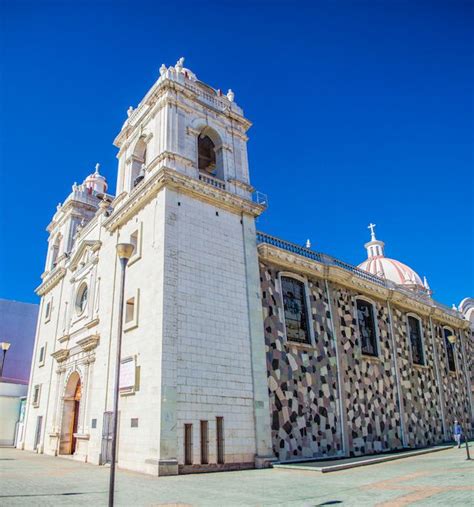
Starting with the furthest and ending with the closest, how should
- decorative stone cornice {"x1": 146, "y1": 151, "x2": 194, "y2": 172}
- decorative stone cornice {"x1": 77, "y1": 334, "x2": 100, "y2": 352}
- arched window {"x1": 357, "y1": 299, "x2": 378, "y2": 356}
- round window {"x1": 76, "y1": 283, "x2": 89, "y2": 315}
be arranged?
arched window {"x1": 357, "y1": 299, "x2": 378, "y2": 356} → round window {"x1": 76, "y1": 283, "x2": 89, "y2": 315} → decorative stone cornice {"x1": 77, "y1": 334, "x2": 100, "y2": 352} → decorative stone cornice {"x1": 146, "y1": 151, "x2": 194, "y2": 172}

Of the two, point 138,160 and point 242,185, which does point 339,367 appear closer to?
point 242,185

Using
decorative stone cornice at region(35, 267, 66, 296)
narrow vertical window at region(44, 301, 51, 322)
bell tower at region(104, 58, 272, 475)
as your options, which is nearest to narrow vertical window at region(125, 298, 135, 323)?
bell tower at region(104, 58, 272, 475)

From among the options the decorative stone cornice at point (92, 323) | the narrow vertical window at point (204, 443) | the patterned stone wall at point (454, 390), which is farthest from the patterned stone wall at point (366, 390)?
the decorative stone cornice at point (92, 323)

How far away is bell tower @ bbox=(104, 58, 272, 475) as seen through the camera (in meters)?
14.0

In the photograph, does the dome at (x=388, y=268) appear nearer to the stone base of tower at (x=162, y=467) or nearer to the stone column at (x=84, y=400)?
the stone column at (x=84, y=400)

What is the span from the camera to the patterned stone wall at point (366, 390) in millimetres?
20266

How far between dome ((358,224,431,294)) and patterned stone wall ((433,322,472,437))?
7.28 meters

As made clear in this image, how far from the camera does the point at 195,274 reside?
1602cm

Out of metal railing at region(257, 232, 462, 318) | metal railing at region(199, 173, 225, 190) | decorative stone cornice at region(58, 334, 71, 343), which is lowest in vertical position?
decorative stone cornice at region(58, 334, 71, 343)

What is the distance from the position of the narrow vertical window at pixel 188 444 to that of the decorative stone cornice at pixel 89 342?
6.82m

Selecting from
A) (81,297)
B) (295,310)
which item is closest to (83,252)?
(81,297)

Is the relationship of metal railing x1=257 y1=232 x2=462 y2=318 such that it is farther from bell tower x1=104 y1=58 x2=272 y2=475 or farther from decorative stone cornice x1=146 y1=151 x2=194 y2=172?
decorative stone cornice x1=146 y1=151 x2=194 y2=172

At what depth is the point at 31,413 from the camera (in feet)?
83.9

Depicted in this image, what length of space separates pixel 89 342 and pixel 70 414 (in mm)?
→ 4589
